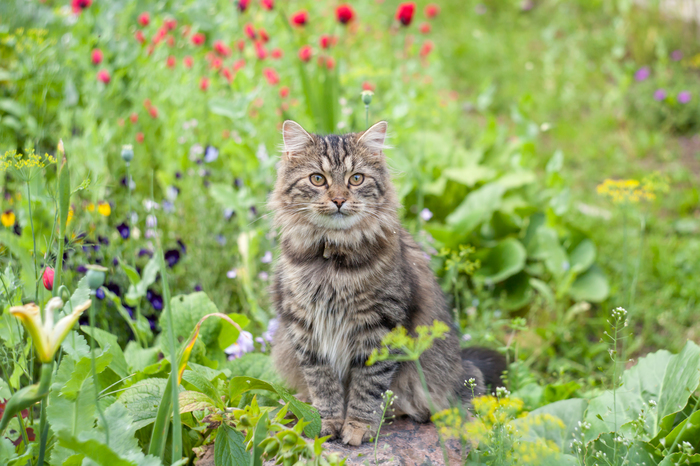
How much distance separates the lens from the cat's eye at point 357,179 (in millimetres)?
2193

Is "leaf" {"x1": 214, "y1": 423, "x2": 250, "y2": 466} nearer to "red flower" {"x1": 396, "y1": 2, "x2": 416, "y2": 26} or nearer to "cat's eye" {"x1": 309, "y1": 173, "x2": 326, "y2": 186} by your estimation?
"cat's eye" {"x1": 309, "y1": 173, "x2": 326, "y2": 186}

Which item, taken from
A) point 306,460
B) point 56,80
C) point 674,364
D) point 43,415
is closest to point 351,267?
point 306,460

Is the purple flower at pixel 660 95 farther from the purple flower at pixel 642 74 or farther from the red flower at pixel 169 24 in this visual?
the red flower at pixel 169 24

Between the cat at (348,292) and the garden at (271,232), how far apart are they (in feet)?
0.44

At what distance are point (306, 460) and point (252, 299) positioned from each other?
1.46 m

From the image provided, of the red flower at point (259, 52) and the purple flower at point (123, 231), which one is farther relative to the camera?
the red flower at point (259, 52)

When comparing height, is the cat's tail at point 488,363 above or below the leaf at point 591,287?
below

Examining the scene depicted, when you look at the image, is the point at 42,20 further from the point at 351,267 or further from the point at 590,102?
the point at 590,102

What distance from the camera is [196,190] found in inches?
135

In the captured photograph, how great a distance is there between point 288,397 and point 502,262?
7.30 feet

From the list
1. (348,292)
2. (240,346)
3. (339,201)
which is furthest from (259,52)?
(348,292)

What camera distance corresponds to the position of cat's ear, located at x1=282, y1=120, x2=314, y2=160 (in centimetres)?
225

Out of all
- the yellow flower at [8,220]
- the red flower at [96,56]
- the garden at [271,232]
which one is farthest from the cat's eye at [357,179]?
the red flower at [96,56]

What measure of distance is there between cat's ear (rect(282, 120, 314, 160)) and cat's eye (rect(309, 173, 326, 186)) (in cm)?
16
